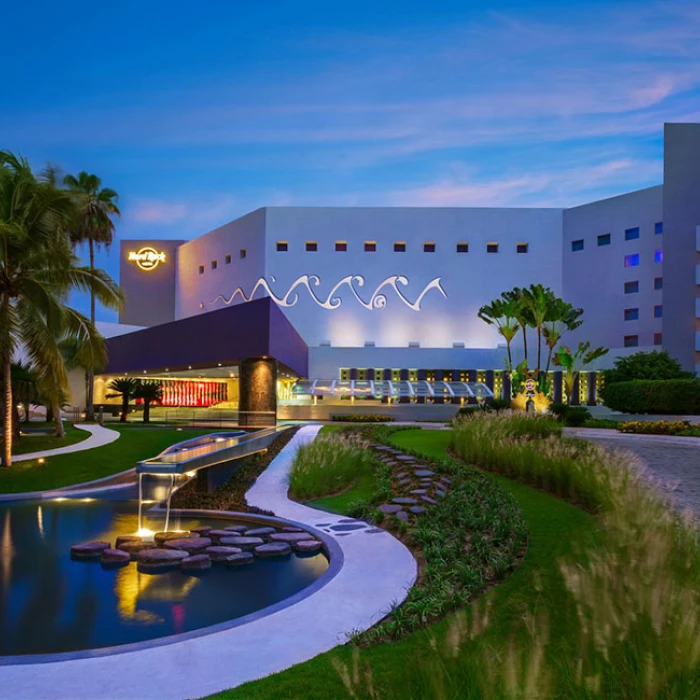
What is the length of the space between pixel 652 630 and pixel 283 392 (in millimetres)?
42122

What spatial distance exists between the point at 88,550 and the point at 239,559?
83.7 inches

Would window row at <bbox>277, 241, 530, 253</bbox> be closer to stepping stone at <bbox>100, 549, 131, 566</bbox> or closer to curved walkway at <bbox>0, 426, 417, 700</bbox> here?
stepping stone at <bbox>100, 549, 131, 566</bbox>

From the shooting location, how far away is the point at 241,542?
8.70m

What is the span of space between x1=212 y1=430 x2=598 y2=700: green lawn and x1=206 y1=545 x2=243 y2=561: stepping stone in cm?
351

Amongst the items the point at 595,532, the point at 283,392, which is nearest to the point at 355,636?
the point at 595,532

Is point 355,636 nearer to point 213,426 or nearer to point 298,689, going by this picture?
point 298,689

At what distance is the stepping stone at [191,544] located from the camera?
842cm

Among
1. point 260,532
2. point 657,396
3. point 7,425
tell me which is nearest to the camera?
point 260,532

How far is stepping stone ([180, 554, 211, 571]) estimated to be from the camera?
7750 millimetres

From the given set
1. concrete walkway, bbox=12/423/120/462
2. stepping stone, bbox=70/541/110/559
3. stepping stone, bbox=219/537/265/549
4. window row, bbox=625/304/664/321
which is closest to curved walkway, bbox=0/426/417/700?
stepping stone, bbox=219/537/265/549

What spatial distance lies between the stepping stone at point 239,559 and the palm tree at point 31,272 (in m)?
9.59

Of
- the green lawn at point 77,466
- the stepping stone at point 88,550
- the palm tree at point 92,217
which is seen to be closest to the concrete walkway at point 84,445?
the green lawn at point 77,466

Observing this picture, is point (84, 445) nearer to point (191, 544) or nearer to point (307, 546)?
point (191, 544)

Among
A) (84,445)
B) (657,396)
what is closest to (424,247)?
(657,396)
